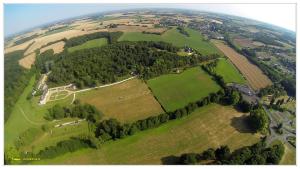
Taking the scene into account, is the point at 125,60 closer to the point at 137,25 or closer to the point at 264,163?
the point at 137,25

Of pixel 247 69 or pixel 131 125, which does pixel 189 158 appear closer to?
pixel 131 125

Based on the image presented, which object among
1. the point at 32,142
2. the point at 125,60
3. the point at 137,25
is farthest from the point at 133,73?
the point at 32,142

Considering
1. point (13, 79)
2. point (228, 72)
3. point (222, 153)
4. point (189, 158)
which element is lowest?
point (222, 153)

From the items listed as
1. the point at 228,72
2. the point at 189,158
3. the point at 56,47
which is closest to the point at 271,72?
the point at 228,72

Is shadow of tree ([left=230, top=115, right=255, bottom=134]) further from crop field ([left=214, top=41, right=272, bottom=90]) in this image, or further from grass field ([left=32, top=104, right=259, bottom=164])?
crop field ([left=214, top=41, right=272, bottom=90])


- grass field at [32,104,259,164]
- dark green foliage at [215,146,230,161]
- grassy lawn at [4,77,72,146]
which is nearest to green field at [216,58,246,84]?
grass field at [32,104,259,164]

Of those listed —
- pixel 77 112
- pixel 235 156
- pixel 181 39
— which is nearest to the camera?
pixel 235 156
